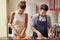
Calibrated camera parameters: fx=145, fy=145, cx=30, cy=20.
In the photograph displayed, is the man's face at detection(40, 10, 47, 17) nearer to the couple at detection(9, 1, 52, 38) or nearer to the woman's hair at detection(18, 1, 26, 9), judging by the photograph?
the couple at detection(9, 1, 52, 38)

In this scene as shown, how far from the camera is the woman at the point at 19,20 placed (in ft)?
3.16

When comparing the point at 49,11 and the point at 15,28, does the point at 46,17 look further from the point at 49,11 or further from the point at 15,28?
the point at 15,28

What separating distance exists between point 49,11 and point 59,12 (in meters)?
0.07

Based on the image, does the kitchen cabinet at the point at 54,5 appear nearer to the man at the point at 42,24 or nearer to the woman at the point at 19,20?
the man at the point at 42,24

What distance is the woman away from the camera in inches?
37.9

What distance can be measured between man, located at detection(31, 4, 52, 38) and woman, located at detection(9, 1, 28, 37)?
0.06m

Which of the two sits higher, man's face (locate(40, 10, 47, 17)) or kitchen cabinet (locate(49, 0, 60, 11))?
kitchen cabinet (locate(49, 0, 60, 11))

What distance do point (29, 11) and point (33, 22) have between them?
0.26 feet

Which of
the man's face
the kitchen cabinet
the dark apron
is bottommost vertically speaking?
the dark apron

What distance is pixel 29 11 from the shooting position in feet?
3.22

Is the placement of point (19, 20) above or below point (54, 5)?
below

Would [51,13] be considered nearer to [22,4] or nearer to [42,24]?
[42,24]
